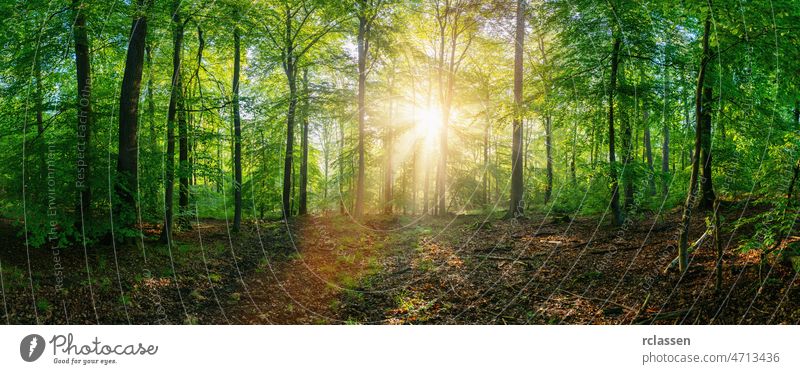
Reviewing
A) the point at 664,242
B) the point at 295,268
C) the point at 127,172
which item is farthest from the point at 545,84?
the point at 127,172

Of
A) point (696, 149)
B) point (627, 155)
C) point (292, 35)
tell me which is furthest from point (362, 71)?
point (696, 149)

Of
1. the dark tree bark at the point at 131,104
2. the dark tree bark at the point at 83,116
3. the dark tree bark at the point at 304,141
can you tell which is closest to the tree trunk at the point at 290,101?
the dark tree bark at the point at 304,141

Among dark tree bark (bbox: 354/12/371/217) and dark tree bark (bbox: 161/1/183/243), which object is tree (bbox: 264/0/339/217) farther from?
dark tree bark (bbox: 161/1/183/243)

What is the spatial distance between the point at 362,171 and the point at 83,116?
9.16 m

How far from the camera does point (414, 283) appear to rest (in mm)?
8883

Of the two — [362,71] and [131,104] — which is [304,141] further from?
[131,104]

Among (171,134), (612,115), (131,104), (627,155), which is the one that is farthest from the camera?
(627,155)

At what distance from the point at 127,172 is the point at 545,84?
11.4 m

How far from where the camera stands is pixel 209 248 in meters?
11.9

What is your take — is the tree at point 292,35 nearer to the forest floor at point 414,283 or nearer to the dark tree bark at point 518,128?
the forest floor at point 414,283

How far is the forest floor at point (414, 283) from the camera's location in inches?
226


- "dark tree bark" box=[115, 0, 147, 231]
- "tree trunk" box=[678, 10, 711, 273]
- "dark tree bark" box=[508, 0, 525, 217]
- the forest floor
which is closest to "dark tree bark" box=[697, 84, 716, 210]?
the forest floor

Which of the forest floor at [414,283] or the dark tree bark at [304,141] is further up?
the dark tree bark at [304,141]

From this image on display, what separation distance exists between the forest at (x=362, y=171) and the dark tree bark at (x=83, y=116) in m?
0.04
